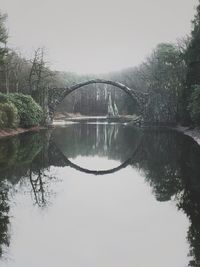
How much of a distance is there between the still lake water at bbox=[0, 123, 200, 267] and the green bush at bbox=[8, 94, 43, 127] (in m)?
26.7

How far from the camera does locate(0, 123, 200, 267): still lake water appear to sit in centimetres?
898

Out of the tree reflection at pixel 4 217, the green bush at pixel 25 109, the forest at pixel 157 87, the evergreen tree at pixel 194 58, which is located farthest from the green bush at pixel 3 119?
the tree reflection at pixel 4 217

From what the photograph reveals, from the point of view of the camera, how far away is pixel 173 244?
9766mm

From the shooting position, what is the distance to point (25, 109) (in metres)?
51.3

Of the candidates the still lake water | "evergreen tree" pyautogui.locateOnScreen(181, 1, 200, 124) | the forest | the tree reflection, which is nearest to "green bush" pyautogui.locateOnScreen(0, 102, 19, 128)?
the forest

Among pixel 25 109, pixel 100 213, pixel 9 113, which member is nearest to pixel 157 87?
pixel 25 109

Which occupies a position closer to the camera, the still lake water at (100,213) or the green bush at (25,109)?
the still lake water at (100,213)

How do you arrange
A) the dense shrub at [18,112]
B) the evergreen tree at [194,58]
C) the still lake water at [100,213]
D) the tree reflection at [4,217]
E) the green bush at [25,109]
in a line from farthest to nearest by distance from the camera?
the green bush at [25,109]
the dense shrub at [18,112]
the evergreen tree at [194,58]
the tree reflection at [4,217]
the still lake water at [100,213]

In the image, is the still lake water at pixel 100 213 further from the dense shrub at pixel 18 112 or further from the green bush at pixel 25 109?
the green bush at pixel 25 109

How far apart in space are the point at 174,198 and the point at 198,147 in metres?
16.1

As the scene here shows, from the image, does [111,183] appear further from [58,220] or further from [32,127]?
[32,127]

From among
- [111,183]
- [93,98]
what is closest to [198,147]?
[111,183]

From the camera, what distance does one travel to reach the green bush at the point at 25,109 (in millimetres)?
50281

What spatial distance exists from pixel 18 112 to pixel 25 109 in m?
2.51
